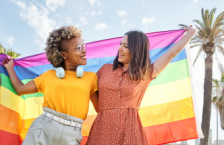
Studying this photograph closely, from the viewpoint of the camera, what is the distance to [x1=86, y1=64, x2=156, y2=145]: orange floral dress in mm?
2510

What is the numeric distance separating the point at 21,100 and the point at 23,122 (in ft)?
1.26

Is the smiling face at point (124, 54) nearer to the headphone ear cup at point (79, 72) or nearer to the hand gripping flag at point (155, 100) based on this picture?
the headphone ear cup at point (79, 72)

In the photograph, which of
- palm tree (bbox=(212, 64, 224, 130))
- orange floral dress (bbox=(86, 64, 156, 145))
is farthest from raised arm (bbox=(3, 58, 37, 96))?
palm tree (bbox=(212, 64, 224, 130))

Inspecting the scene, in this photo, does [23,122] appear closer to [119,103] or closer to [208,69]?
[119,103]

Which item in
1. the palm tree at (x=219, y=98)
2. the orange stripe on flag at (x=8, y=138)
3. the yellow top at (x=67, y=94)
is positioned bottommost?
the palm tree at (x=219, y=98)

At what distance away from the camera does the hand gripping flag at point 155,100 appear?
3.59 m

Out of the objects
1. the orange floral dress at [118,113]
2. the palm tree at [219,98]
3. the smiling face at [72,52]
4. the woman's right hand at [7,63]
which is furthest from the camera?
the palm tree at [219,98]

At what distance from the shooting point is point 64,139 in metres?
2.27

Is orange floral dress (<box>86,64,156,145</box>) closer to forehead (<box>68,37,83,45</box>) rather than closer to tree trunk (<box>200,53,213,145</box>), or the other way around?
forehead (<box>68,37,83,45</box>)

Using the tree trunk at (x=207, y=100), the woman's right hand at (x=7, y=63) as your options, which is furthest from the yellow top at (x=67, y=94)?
the tree trunk at (x=207, y=100)

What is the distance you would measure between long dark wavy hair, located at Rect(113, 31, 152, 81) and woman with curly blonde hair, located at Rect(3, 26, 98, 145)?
530mm

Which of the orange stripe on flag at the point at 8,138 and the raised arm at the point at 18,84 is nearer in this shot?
the raised arm at the point at 18,84

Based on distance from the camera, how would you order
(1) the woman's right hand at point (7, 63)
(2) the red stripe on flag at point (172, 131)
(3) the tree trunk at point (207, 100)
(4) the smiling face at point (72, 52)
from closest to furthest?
(4) the smiling face at point (72, 52) < (1) the woman's right hand at point (7, 63) < (2) the red stripe on flag at point (172, 131) < (3) the tree trunk at point (207, 100)

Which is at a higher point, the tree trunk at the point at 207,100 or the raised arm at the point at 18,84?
the raised arm at the point at 18,84
